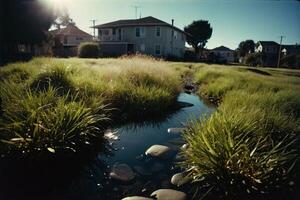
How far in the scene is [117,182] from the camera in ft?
10.6

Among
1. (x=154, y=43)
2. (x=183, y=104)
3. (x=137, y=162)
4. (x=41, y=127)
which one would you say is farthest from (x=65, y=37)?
(x=154, y=43)

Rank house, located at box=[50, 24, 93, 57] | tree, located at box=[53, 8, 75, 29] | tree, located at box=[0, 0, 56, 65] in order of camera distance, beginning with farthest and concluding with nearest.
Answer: house, located at box=[50, 24, 93, 57]
tree, located at box=[53, 8, 75, 29]
tree, located at box=[0, 0, 56, 65]

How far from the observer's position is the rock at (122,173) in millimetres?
3303

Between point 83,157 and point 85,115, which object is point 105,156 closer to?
point 83,157

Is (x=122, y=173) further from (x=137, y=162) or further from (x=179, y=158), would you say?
(x=179, y=158)

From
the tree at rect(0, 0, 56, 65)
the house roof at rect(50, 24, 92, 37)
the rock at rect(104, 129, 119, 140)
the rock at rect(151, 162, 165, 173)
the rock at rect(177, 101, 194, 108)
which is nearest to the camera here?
the rock at rect(151, 162, 165, 173)

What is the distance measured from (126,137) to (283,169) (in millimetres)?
2572

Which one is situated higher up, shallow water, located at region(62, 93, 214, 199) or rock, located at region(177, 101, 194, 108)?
rock, located at region(177, 101, 194, 108)

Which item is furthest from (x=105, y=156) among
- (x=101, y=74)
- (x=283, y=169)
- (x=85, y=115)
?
(x=101, y=74)

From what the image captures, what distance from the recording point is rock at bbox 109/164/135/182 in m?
3.30

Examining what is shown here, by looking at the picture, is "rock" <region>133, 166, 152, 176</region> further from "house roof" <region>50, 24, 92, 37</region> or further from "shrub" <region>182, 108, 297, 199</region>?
"house roof" <region>50, 24, 92, 37</region>

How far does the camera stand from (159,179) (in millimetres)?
3336

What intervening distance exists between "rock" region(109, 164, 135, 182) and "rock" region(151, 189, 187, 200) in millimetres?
454

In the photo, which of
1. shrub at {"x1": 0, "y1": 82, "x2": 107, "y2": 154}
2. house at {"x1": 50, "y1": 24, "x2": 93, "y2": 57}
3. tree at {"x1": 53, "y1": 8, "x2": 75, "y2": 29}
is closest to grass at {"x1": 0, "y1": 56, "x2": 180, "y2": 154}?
shrub at {"x1": 0, "y1": 82, "x2": 107, "y2": 154}
